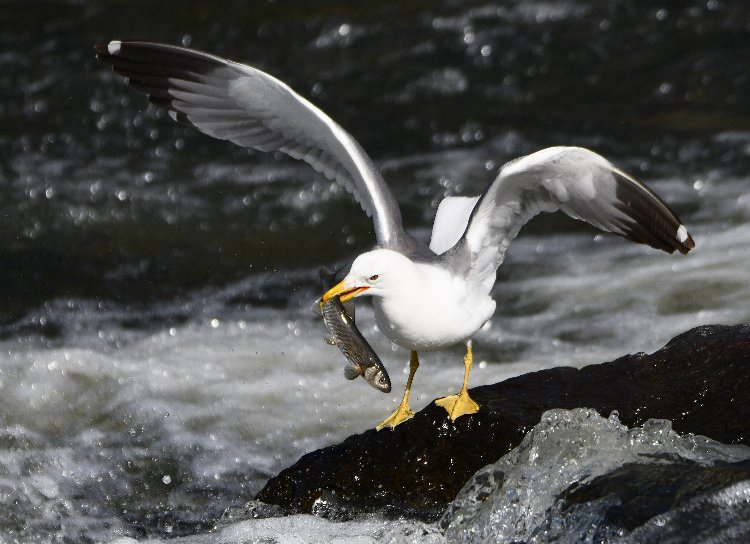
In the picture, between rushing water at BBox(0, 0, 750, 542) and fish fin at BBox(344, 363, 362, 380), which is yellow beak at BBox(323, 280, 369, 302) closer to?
fish fin at BBox(344, 363, 362, 380)

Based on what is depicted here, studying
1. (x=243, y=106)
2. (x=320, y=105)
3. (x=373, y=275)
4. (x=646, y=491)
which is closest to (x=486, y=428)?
(x=373, y=275)

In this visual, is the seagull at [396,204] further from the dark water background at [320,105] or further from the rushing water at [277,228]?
the dark water background at [320,105]

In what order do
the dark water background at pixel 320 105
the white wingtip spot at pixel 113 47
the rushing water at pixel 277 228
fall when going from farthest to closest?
the dark water background at pixel 320 105, the rushing water at pixel 277 228, the white wingtip spot at pixel 113 47

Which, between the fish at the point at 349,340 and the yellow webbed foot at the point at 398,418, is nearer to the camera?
the fish at the point at 349,340

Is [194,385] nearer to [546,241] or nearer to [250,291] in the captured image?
[250,291]

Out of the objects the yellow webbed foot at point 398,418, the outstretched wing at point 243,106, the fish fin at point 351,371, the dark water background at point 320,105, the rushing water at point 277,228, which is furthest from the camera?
the dark water background at point 320,105

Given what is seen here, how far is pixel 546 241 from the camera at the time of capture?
8719 millimetres

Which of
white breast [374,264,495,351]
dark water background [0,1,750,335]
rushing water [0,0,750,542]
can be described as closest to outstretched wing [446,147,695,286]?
white breast [374,264,495,351]

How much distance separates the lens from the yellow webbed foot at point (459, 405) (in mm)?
4809

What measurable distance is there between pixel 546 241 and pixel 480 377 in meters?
2.11

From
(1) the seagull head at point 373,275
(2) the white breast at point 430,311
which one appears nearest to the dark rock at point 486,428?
(2) the white breast at point 430,311

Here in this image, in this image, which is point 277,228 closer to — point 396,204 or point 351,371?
point 396,204

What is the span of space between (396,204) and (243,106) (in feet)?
3.02

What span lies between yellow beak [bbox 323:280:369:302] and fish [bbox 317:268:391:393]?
3 centimetres
